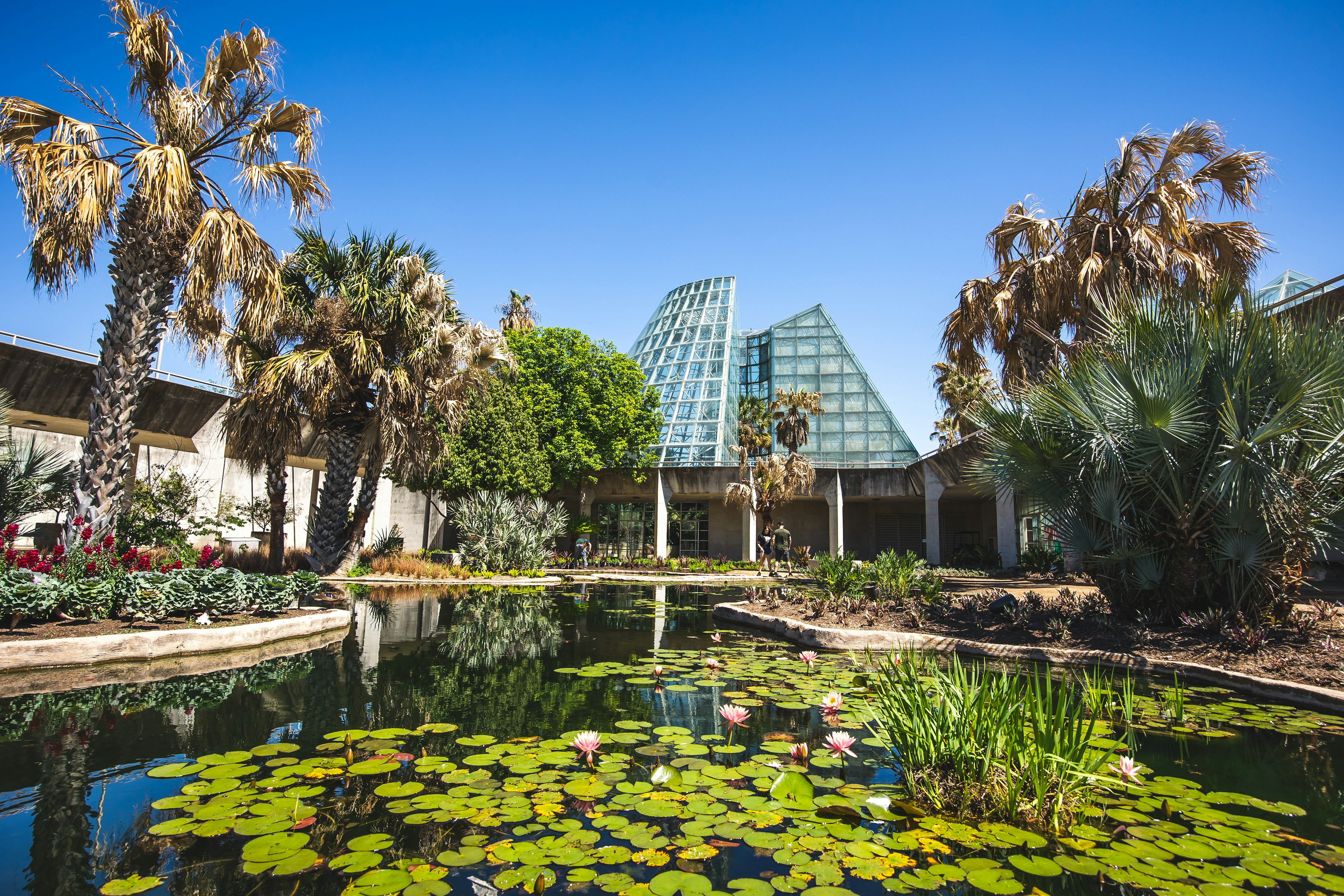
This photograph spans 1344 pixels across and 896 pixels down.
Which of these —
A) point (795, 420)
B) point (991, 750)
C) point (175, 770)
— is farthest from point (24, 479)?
point (795, 420)

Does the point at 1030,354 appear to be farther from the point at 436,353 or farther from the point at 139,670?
the point at 139,670

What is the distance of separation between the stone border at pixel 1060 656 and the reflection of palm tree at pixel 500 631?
3.43m

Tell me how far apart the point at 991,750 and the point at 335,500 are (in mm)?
15480

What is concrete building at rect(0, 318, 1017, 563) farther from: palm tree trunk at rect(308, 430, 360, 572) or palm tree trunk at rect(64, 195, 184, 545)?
palm tree trunk at rect(64, 195, 184, 545)

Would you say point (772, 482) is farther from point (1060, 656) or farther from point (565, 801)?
point (565, 801)

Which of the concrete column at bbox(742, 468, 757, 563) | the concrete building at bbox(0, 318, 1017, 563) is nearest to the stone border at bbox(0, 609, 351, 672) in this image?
the concrete building at bbox(0, 318, 1017, 563)

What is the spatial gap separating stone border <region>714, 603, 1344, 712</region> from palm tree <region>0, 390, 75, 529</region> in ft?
32.7

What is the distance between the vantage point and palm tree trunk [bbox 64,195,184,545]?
8.46 metres

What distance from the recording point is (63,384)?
1439 cm

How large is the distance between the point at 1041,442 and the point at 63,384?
18.7 metres

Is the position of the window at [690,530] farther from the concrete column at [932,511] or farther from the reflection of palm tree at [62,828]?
the reflection of palm tree at [62,828]

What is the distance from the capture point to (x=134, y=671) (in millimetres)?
6137

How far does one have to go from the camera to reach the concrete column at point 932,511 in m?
25.0

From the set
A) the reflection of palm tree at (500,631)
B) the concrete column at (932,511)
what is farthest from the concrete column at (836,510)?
the reflection of palm tree at (500,631)
